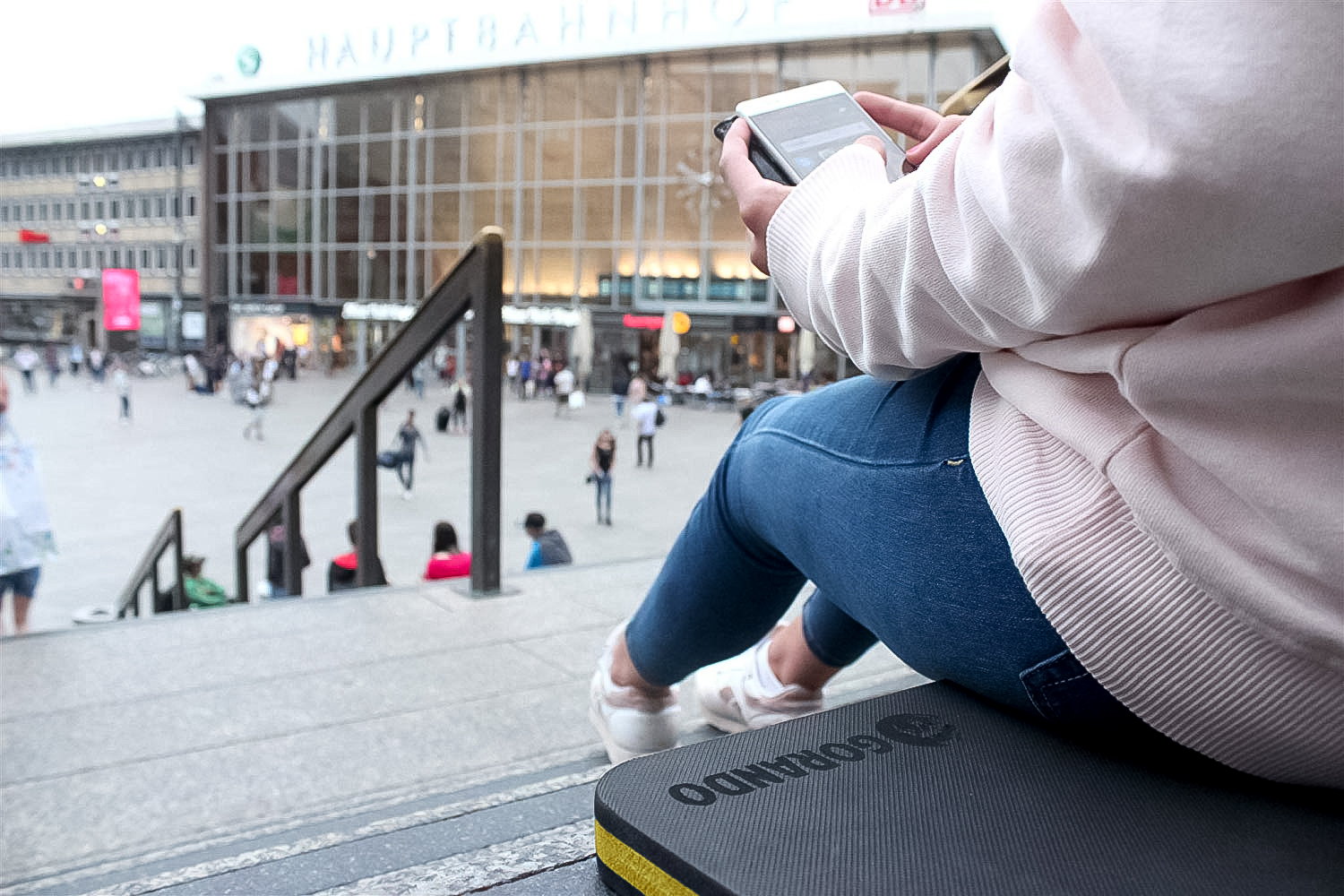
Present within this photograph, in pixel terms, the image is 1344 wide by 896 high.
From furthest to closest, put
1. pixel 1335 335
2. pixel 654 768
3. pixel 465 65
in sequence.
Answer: pixel 465 65, pixel 654 768, pixel 1335 335

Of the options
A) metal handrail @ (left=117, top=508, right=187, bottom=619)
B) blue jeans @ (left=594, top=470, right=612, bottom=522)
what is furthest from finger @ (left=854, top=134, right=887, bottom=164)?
blue jeans @ (left=594, top=470, right=612, bottom=522)

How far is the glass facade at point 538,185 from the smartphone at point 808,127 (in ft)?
75.6

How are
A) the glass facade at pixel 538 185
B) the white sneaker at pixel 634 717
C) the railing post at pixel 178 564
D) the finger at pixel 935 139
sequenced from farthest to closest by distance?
the glass facade at pixel 538 185 < the railing post at pixel 178 564 < the white sneaker at pixel 634 717 < the finger at pixel 935 139

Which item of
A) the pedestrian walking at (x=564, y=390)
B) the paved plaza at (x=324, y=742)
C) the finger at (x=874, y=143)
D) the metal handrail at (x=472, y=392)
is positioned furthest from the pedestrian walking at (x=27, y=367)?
the finger at (x=874, y=143)

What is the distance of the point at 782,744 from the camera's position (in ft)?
3.10

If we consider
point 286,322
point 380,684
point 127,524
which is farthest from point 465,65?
point 380,684

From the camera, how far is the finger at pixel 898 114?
1.20m

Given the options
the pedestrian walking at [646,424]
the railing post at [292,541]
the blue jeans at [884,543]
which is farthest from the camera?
the pedestrian walking at [646,424]

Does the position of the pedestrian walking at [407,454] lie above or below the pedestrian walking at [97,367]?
below

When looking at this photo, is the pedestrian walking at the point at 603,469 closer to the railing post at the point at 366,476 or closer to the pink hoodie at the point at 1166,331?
the railing post at the point at 366,476

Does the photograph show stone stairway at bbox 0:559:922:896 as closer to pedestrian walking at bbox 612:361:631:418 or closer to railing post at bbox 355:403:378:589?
railing post at bbox 355:403:378:589

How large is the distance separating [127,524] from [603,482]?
5.07 metres

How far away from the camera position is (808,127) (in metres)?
1.12

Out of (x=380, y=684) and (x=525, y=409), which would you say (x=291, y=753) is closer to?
(x=380, y=684)
